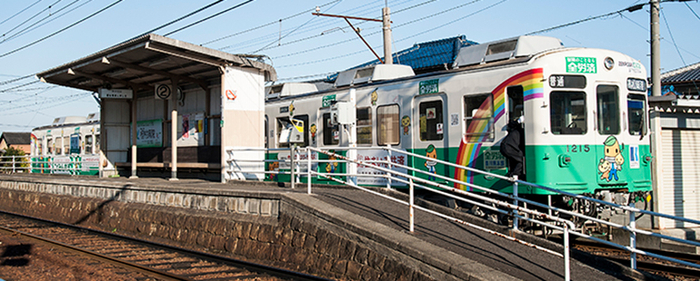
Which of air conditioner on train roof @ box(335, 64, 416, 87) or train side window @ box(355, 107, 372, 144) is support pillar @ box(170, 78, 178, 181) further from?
train side window @ box(355, 107, 372, 144)

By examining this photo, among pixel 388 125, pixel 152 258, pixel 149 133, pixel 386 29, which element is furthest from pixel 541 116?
pixel 149 133

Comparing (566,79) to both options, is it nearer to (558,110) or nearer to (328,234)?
(558,110)

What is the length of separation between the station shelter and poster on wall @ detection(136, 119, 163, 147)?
33 mm

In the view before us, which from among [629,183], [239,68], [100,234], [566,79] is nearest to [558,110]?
[566,79]

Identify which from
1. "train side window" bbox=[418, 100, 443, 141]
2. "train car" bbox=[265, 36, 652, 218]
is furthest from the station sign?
"train side window" bbox=[418, 100, 443, 141]

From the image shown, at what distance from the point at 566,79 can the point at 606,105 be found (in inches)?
40.3

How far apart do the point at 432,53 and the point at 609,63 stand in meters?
20.0

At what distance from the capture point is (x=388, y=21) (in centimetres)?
1816

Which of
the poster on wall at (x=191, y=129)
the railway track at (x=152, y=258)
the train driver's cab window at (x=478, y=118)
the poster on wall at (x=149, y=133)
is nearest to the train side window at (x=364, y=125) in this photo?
the train driver's cab window at (x=478, y=118)

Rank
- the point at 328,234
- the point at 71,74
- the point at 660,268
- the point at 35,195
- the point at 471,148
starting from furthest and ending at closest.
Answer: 1. the point at 35,195
2. the point at 71,74
3. the point at 471,148
4. the point at 660,268
5. the point at 328,234

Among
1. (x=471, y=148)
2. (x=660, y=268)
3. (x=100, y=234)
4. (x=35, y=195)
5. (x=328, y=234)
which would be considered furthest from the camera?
(x=35, y=195)

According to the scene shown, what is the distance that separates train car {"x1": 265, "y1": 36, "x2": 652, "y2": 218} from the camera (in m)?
9.83

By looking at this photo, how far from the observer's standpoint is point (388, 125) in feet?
40.7

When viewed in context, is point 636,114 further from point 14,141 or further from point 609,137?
point 14,141
